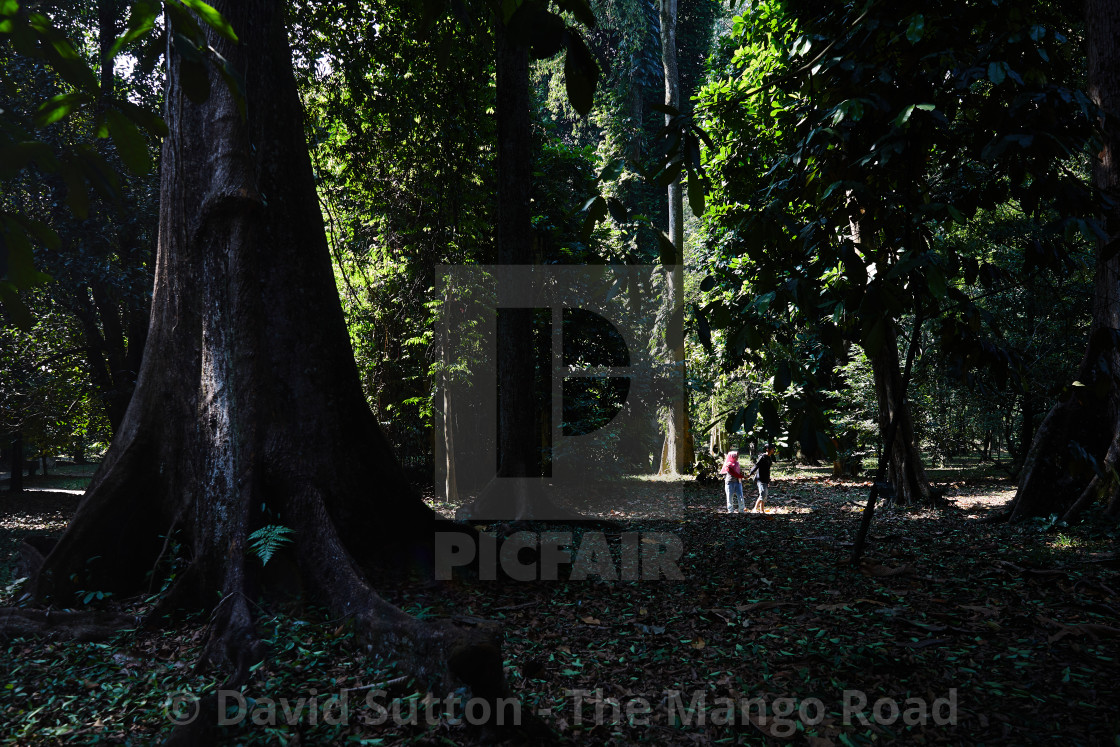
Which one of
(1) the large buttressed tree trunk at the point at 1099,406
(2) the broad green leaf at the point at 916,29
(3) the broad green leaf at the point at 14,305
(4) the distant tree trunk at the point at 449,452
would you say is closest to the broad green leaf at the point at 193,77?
(3) the broad green leaf at the point at 14,305

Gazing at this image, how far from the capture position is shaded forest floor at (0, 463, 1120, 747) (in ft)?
9.57

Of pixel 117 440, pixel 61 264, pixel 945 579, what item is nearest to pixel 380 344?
pixel 61 264

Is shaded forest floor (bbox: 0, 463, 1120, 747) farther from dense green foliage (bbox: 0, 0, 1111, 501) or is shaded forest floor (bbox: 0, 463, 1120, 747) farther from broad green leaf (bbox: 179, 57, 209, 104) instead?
broad green leaf (bbox: 179, 57, 209, 104)

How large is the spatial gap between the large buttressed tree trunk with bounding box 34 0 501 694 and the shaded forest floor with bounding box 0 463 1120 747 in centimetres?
52

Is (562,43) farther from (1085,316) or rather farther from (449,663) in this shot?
(1085,316)

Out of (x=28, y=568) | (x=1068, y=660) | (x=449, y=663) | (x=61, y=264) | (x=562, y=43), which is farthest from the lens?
(x=61, y=264)

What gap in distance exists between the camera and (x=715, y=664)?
3.69 meters

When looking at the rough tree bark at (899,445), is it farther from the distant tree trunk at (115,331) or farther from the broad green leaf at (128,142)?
the distant tree trunk at (115,331)

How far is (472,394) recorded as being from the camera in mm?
12859

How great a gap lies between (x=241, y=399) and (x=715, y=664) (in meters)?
3.44

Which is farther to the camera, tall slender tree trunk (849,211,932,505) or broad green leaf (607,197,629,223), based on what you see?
tall slender tree trunk (849,211,932,505)

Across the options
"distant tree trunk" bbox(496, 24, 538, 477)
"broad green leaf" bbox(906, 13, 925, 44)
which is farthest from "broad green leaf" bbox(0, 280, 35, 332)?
"distant tree trunk" bbox(496, 24, 538, 477)

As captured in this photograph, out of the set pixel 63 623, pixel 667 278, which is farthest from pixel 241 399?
pixel 667 278

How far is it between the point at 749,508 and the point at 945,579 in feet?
25.5
